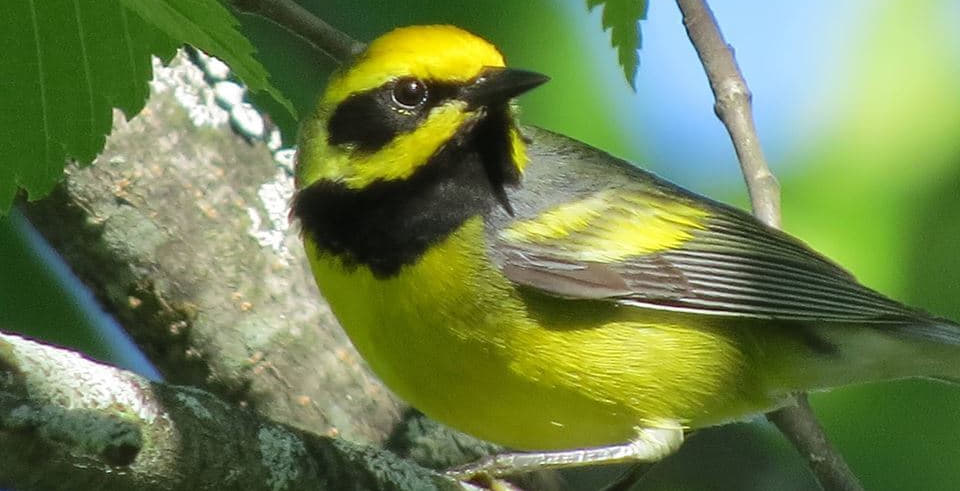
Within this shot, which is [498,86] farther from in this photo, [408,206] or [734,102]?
[734,102]

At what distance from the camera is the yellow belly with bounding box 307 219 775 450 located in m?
3.58

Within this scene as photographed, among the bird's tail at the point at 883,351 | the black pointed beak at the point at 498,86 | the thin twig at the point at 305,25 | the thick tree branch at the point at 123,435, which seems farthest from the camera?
the bird's tail at the point at 883,351

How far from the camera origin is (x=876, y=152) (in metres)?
5.57

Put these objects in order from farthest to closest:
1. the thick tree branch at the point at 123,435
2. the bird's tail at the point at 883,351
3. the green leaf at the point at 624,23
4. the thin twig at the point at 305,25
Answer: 1. the bird's tail at the point at 883,351
2. the thin twig at the point at 305,25
3. the green leaf at the point at 624,23
4. the thick tree branch at the point at 123,435

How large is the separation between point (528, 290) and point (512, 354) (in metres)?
0.27

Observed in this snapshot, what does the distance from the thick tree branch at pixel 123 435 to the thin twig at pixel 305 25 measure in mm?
1673

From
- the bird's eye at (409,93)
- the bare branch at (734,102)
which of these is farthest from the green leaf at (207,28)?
the bare branch at (734,102)

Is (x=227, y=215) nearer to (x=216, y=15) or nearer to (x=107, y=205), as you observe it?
(x=107, y=205)

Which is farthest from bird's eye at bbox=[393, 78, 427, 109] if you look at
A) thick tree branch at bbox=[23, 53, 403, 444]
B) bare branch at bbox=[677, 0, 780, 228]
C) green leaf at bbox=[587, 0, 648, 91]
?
bare branch at bbox=[677, 0, 780, 228]

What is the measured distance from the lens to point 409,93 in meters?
3.81

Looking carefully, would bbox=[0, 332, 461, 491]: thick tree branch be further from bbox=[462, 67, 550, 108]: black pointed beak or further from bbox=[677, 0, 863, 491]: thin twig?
bbox=[677, 0, 863, 491]: thin twig

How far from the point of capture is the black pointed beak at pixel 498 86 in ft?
12.2

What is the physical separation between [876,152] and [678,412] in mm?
2228

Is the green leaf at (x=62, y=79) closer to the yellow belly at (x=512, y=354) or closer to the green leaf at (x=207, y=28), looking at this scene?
the green leaf at (x=207, y=28)
